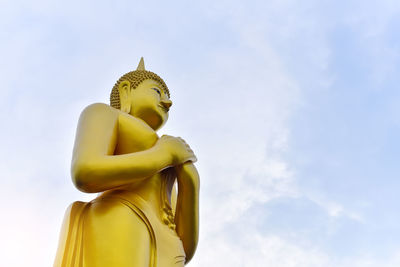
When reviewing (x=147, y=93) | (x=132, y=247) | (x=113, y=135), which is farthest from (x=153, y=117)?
(x=132, y=247)

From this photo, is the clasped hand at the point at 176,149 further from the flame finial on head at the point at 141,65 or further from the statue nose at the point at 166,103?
the flame finial on head at the point at 141,65

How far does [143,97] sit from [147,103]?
9cm

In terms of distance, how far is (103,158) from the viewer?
4.26 m

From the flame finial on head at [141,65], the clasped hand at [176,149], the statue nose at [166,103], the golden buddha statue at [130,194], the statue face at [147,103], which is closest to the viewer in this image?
the golden buddha statue at [130,194]

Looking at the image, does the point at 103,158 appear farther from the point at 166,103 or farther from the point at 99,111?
the point at 166,103

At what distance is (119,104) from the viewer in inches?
216

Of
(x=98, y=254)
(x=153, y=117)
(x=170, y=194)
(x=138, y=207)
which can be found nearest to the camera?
(x=98, y=254)

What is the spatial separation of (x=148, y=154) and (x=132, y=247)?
809 mm

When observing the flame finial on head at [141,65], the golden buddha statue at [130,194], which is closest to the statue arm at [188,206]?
the golden buddha statue at [130,194]

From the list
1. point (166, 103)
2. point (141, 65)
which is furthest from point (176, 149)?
point (141, 65)

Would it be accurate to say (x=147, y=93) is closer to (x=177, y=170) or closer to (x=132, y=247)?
(x=177, y=170)

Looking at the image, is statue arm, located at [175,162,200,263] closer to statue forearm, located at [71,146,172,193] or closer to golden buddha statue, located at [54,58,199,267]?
golden buddha statue, located at [54,58,199,267]

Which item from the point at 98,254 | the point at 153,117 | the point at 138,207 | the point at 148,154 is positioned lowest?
the point at 98,254

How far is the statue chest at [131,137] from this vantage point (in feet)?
15.9
